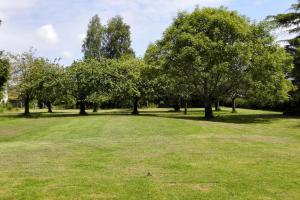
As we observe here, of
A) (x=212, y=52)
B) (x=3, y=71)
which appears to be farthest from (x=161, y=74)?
(x=3, y=71)

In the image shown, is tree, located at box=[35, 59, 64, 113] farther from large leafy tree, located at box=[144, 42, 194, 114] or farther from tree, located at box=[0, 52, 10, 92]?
large leafy tree, located at box=[144, 42, 194, 114]

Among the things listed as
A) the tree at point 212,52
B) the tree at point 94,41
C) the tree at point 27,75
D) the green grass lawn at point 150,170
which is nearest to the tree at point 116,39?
the tree at point 94,41

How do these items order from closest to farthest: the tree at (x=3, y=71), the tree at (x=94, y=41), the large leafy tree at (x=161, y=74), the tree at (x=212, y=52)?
the tree at (x=212, y=52)
the large leafy tree at (x=161, y=74)
the tree at (x=3, y=71)
the tree at (x=94, y=41)

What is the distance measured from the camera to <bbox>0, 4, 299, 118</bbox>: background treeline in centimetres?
3716

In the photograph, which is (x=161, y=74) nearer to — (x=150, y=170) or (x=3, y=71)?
(x=3, y=71)

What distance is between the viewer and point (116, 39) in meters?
83.2

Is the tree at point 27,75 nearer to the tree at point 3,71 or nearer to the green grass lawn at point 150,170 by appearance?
the tree at point 3,71

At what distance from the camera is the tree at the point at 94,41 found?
3253 inches

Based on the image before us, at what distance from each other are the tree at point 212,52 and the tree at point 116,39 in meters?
42.2

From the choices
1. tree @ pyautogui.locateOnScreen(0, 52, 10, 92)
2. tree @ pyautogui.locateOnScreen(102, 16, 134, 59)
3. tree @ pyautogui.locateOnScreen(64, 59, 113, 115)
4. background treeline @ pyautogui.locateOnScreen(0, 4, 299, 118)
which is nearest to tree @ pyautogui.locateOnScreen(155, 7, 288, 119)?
background treeline @ pyautogui.locateOnScreen(0, 4, 299, 118)

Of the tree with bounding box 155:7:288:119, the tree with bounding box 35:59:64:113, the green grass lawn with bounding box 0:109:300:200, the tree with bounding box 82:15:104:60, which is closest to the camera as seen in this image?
the green grass lawn with bounding box 0:109:300:200

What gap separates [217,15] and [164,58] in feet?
20.8

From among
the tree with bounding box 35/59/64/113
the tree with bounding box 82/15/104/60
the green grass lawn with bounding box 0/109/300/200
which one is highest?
the tree with bounding box 82/15/104/60

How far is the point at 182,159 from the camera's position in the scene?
43.3ft
